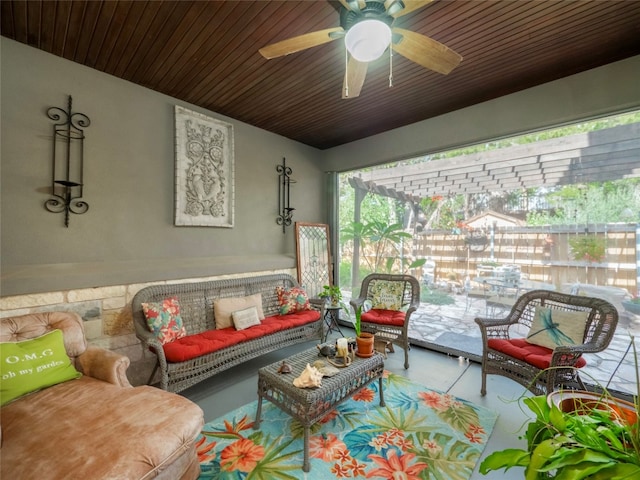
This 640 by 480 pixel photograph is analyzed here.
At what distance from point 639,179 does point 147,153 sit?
4.70 meters

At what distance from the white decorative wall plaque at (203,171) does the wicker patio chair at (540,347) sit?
10.3 ft

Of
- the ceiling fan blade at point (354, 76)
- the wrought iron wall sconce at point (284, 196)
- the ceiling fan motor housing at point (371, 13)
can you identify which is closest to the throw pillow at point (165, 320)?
the wrought iron wall sconce at point (284, 196)

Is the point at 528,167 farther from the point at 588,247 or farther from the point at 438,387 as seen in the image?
the point at 438,387

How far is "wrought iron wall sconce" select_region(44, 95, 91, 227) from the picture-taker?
234 cm

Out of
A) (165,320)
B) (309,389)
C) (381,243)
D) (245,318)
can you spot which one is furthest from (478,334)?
(165,320)

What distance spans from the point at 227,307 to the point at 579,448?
285cm

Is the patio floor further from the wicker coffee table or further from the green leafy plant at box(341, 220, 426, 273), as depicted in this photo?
the wicker coffee table

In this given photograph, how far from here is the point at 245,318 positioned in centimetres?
296

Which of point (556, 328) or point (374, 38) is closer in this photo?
point (374, 38)

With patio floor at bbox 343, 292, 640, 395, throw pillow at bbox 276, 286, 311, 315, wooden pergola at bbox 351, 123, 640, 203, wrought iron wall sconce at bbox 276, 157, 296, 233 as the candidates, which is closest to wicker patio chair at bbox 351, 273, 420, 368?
patio floor at bbox 343, 292, 640, 395

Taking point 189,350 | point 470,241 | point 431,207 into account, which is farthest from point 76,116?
point 470,241

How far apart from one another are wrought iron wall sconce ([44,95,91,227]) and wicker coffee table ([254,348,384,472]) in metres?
2.21

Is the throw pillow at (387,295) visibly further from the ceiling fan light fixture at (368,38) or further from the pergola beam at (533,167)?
the ceiling fan light fixture at (368,38)

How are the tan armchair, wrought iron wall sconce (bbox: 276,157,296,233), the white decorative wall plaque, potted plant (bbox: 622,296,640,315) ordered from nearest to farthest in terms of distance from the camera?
the tan armchair < potted plant (bbox: 622,296,640,315) < the white decorative wall plaque < wrought iron wall sconce (bbox: 276,157,296,233)
